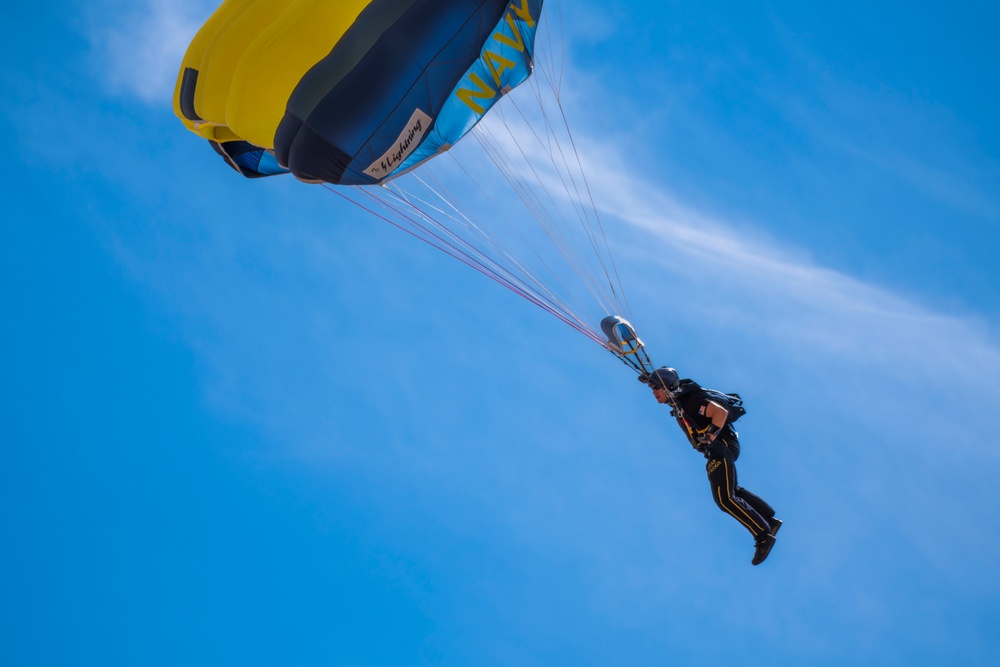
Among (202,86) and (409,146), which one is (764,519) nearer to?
(409,146)

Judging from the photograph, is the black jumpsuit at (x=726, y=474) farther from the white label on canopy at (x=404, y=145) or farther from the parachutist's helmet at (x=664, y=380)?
the white label on canopy at (x=404, y=145)

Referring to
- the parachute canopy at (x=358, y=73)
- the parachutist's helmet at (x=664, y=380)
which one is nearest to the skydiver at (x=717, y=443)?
the parachutist's helmet at (x=664, y=380)

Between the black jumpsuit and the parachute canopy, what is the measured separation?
465 centimetres

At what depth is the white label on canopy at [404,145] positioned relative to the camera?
37.7 ft

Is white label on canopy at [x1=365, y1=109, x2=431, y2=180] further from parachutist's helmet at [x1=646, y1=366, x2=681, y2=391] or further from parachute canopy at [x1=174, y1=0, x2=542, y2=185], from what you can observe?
parachutist's helmet at [x1=646, y1=366, x2=681, y2=391]

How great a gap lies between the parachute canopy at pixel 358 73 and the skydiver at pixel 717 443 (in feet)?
13.8

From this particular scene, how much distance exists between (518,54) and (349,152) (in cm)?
248

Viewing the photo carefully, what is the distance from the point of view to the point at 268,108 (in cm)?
1137

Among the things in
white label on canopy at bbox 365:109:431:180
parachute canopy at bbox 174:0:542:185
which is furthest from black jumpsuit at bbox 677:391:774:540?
parachute canopy at bbox 174:0:542:185

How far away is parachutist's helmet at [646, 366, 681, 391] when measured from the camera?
36.7ft

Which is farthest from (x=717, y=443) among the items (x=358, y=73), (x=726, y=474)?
(x=358, y=73)

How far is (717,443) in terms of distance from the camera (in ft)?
36.9

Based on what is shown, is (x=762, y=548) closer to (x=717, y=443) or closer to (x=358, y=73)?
(x=717, y=443)

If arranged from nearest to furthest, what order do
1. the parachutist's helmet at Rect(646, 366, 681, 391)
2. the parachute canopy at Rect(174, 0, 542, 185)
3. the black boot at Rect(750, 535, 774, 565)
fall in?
the parachute canopy at Rect(174, 0, 542, 185) < the parachutist's helmet at Rect(646, 366, 681, 391) < the black boot at Rect(750, 535, 774, 565)
